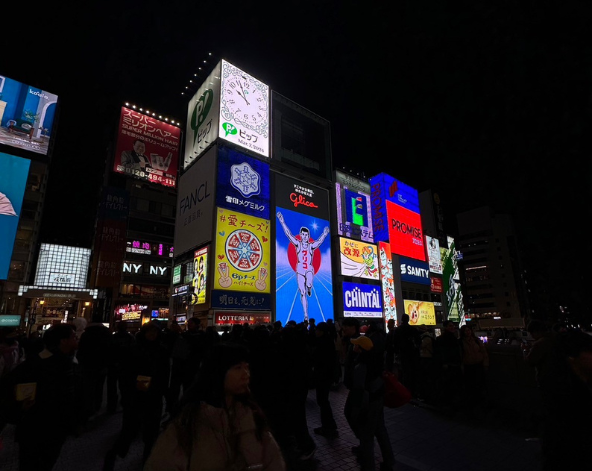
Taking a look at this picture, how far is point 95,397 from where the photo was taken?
22.2ft

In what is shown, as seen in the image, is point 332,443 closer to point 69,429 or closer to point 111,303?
point 69,429

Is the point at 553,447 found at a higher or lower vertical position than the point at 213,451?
lower

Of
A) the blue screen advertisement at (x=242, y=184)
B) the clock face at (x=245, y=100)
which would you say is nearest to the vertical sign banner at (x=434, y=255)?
the blue screen advertisement at (x=242, y=184)

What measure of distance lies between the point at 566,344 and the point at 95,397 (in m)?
7.94

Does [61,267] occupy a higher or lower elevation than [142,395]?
higher

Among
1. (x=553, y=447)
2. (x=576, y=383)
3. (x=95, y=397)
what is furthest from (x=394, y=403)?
(x=95, y=397)

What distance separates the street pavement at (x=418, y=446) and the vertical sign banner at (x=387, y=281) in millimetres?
31222

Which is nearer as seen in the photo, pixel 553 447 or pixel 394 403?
pixel 553 447

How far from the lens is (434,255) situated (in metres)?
51.5

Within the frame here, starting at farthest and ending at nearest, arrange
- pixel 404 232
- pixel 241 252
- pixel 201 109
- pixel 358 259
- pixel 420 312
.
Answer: pixel 404 232
pixel 420 312
pixel 358 259
pixel 201 109
pixel 241 252

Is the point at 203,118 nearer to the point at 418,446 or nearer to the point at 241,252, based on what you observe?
the point at 241,252

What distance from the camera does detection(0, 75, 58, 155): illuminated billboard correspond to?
3369cm

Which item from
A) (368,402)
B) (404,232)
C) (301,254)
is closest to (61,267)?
(301,254)

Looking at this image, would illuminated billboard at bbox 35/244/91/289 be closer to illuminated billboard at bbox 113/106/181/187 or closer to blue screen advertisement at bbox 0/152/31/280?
blue screen advertisement at bbox 0/152/31/280
